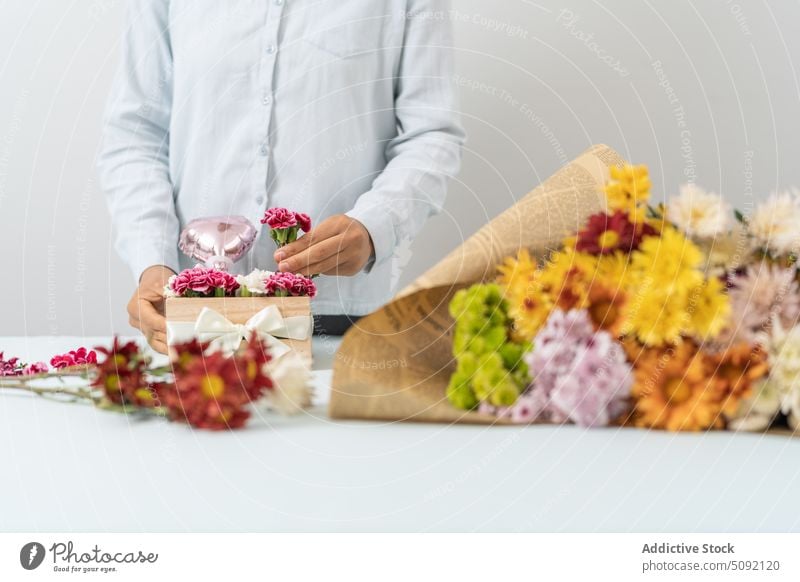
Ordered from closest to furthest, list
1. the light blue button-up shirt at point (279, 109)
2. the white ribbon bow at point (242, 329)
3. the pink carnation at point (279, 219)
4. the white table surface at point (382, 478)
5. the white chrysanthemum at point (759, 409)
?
the white table surface at point (382, 478)
the white chrysanthemum at point (759, 409)
the white ribbon bow at point (242, 329)
the pink carnation at point (279, 219)
the light blue button-up shirt at point (279, 109)

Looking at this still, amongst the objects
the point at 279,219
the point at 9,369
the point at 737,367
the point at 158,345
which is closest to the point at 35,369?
the point at 9,369

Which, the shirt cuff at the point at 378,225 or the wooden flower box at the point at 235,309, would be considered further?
the shirt cuff at the point at 378,225

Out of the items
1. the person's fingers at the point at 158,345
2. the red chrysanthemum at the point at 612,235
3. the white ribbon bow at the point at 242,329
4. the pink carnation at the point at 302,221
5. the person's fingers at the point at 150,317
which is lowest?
the person's fingers at the point at 158,345

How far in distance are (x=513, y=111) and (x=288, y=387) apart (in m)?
0.97

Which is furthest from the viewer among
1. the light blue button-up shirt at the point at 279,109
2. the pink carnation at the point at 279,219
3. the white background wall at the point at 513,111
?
the white background wall at the point at 513,111

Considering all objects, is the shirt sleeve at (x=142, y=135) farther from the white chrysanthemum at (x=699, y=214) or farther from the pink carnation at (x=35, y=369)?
the white chrysanthemum at (x=699, y=214)

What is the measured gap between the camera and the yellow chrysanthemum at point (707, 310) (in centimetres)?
55

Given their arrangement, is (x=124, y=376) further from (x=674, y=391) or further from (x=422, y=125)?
(x=422, y=125)

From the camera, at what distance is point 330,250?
0.95m

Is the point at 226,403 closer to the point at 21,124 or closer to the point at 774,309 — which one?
the point at 774,309

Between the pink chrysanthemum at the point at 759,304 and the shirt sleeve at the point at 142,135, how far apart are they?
2.47ft

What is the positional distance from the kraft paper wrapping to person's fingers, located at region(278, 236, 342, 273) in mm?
265

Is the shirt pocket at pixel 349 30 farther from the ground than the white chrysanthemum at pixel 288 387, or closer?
farther from the ground

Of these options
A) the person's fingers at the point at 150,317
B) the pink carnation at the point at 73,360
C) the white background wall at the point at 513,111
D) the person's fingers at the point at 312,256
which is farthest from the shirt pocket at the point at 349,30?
the pink carnation at the point at 73,360
